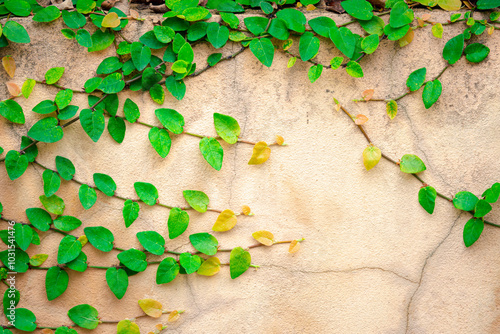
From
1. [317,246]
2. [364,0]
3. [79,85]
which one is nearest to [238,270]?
[317,246]

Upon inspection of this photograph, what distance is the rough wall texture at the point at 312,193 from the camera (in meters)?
1.12

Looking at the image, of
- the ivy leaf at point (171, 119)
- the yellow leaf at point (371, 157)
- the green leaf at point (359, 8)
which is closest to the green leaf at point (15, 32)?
the ivy leaf at point (171, 119)

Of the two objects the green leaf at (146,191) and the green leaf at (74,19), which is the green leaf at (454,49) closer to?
the green leaf at (146,191)

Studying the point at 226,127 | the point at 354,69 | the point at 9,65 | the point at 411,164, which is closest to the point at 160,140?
the point at 226,127

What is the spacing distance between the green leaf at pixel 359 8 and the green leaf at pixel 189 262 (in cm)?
84

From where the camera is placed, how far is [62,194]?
1121mm

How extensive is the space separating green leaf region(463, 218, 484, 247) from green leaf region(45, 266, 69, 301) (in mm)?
1198

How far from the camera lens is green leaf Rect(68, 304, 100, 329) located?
110 cm

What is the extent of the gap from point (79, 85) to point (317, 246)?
86 cm

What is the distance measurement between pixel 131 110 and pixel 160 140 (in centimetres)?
12

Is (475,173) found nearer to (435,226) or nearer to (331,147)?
(435,226)

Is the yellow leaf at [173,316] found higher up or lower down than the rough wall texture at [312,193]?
lower down

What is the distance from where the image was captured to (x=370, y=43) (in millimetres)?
1095

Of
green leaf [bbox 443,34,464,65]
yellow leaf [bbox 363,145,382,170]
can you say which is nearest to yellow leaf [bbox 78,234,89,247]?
yellow leaf [bbox 363,145,382,170]
